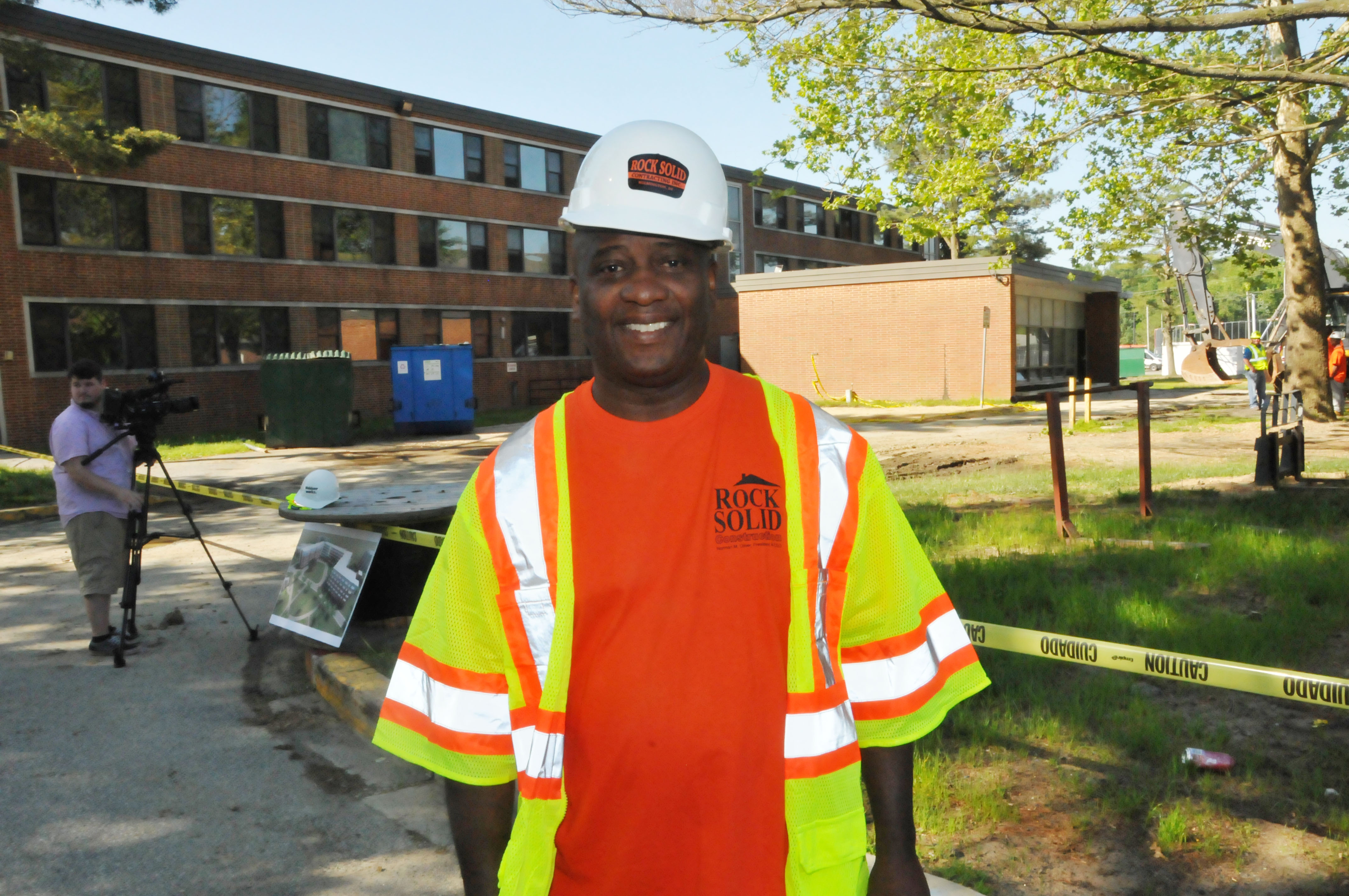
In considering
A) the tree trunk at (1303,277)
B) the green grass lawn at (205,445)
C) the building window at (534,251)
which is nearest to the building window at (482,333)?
the building window at (534,251)

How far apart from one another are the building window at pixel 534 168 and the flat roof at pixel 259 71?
1.64 feet

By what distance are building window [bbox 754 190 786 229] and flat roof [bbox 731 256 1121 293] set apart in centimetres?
1165

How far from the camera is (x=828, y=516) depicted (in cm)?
179

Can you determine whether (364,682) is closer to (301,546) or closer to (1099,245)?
(301,546)

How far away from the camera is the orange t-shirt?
1689 mm

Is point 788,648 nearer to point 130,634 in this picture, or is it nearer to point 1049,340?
point 130,634

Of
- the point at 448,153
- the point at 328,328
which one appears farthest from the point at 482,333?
the point at 328,328

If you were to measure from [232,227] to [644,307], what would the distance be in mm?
30939

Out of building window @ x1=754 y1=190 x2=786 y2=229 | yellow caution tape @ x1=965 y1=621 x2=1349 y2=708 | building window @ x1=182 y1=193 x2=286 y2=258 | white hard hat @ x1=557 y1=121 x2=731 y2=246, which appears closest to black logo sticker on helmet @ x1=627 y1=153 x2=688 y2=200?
white hard hat @ x1=557 y1=121 x2=731 y2=246

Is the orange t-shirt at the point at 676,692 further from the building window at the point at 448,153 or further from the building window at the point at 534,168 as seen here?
the building window at the point at 534,168

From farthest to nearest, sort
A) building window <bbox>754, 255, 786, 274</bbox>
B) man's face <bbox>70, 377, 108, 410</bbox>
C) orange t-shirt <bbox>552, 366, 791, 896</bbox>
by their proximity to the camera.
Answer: building window <bbox>754, 255, 786, 274</bbox> → man's face <bbox>70, 377, 108, 410</bbox> → orange t-shirt <bbox>552, 366, 791, 896</bbox>

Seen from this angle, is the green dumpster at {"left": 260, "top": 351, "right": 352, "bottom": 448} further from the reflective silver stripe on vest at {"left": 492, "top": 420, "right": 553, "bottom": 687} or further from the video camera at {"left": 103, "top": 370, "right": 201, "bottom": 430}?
the reflective silver stripe on vest at {"left": 492, "top": 420, "right": 553, "bottom": 687}

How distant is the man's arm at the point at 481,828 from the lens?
5.95 ft

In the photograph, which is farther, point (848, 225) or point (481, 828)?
point (848, 225)
